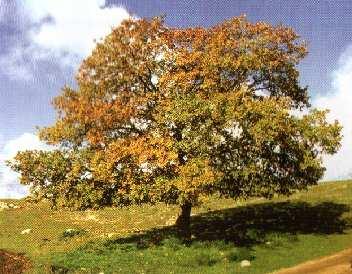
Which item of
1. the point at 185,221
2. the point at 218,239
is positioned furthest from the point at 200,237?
the point at 185,221

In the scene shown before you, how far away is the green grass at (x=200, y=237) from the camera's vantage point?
95.9 feet

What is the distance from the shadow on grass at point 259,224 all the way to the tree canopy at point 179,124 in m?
2.88

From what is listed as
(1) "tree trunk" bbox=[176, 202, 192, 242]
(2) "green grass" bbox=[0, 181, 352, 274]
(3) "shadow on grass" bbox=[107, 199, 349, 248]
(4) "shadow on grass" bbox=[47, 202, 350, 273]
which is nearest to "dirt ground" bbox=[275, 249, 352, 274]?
(2) "green grass" bbox=[0, 181, 352, 274]

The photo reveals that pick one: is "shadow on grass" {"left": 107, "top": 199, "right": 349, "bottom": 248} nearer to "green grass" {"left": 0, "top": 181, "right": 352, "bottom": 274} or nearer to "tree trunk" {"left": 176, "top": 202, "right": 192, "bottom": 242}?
"green grass" {"left": 0, "top": 181, "right": 352, "bottom": 274}

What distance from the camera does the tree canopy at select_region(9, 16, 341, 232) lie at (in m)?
31.9

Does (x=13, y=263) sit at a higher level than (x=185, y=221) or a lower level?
lower

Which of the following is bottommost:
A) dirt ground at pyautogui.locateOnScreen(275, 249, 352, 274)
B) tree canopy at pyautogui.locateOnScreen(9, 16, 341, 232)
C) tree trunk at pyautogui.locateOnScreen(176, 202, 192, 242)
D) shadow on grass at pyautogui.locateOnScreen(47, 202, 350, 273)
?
dirt ground at pyautogui.locateOnScreen(275, 249, 352, 274)

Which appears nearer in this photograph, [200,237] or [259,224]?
[200,237]

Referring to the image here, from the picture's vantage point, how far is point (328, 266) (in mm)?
25672

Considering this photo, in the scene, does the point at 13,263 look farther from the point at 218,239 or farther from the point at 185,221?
the point at 218,239

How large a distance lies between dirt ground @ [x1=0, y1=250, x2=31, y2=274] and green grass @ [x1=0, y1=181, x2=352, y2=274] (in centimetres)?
76

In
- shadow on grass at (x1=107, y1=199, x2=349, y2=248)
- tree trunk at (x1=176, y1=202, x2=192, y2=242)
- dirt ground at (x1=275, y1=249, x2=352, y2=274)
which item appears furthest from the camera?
tree trunk at (x1=176, y1=202, x2=192, y2=242)

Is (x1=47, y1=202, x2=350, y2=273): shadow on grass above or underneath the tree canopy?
underneath

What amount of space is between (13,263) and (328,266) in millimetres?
18745
